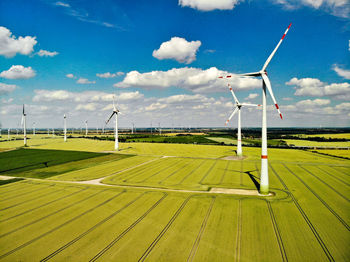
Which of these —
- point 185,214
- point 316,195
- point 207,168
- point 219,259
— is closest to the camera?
point 219,259

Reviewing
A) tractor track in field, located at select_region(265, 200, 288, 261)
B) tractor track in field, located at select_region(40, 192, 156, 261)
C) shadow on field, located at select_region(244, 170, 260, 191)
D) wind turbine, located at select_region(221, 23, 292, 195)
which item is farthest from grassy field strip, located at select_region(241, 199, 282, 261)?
tractor track in field, located at select_region(40, 192, 156, 261)

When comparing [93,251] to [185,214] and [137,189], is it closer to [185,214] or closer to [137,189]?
[185,214]

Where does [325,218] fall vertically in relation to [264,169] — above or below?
below

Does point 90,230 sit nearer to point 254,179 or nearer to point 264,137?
point 264,137

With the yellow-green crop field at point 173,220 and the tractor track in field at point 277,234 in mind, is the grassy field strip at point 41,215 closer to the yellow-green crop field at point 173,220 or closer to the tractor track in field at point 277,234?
the yellow-green crop field at point 173,220

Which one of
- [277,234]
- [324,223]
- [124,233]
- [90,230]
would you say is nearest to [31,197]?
[90,230]

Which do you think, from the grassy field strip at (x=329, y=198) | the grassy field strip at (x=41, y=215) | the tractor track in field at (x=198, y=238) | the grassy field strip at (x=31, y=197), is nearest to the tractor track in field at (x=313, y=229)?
the grassy field strip at (x=329, y=198)

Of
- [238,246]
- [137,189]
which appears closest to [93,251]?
[238,246]
